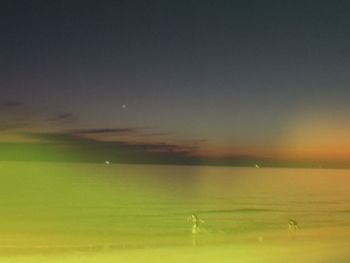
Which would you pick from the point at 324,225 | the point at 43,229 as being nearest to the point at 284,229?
the point at 324,225

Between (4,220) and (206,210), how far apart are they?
16339mm

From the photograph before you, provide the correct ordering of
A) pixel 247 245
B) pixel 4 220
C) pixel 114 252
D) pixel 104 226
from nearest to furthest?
pixel 114 252
pixel 247 245
pixel 104 226
pixel 4 220

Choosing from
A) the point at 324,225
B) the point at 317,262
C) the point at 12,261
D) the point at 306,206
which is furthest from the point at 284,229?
the point at 306,206

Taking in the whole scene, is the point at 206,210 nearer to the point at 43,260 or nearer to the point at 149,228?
the point at 149,228

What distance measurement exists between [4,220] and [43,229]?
720cm

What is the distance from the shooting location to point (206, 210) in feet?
168

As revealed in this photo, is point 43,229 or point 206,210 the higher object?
point 206,210

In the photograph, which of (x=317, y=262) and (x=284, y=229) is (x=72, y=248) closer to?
(x=317, y=262)

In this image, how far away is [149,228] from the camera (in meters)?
34.2

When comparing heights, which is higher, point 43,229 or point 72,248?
point 43,229

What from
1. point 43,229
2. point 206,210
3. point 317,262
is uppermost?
point 206,210

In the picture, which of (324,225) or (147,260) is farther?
(324,225)

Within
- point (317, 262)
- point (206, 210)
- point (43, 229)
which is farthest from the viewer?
point (206, 210)

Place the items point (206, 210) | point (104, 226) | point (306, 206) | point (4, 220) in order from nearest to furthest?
point (104, 226), point (4, 220), point (206, 210), point (306, 206)
